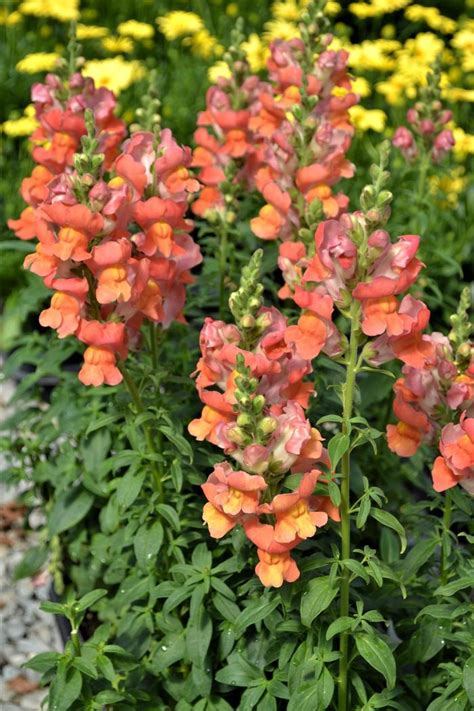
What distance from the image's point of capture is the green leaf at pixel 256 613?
7.73 feet

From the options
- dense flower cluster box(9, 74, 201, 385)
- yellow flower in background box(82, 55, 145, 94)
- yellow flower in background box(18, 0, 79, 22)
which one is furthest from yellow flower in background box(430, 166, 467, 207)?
yellow flower in background box(18, 0, 79, 22)

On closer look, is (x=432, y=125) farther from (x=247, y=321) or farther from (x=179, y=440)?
(x=247, y=321)

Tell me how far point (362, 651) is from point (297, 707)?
7.3 inches

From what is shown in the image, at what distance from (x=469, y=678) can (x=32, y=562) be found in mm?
1860

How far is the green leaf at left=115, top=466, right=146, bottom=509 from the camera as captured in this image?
2.68 metres

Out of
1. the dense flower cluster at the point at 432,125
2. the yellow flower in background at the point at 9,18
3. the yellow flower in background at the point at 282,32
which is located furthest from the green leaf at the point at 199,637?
the yellow flower in background at the point at 9,18

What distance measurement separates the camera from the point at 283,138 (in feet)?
9.37

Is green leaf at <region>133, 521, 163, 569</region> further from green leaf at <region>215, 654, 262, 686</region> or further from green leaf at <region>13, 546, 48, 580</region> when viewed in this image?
green leaf at <region>13, 546, 48, 580</region>

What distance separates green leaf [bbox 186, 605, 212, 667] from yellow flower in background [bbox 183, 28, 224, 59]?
479 centimetres

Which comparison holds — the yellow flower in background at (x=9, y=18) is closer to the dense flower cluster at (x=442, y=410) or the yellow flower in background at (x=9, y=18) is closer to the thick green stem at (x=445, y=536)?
Result: the dense flower cluster at (x=442, y=410)

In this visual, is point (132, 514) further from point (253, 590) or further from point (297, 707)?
point (297, 707)

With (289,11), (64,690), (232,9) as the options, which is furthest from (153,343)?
(232,9)

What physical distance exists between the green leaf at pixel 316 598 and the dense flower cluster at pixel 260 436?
0.10m

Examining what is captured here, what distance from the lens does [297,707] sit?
2344 mm
